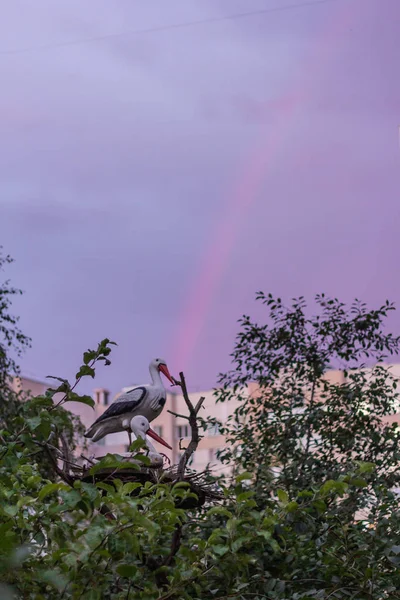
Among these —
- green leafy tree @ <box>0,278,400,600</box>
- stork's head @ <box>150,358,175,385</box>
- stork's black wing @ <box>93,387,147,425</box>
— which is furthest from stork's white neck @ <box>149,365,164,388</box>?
green leafy tree @ <box>0,278,400,600</box>

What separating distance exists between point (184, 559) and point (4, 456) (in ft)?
3.01

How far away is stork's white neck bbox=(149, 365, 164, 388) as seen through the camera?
20.8ft

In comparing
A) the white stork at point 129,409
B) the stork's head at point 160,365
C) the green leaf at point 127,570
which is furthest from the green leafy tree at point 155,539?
the stork's head at point 160,365

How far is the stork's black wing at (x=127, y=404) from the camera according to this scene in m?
6.06

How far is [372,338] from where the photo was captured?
10328mm

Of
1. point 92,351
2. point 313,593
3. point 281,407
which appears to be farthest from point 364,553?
point 281,407

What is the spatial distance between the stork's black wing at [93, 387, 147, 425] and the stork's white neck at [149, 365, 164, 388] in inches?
8.1

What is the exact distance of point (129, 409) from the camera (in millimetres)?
6078

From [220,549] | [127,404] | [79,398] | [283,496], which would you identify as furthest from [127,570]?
[127,404]

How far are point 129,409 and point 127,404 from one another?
0.04m

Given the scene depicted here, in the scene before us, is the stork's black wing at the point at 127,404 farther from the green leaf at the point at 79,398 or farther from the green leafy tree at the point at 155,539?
the green leaf at the point at 79,398

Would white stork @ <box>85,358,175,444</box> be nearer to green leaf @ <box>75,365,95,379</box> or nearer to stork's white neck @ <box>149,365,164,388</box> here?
stork's white neck @ <box>149,365,164,388</box>

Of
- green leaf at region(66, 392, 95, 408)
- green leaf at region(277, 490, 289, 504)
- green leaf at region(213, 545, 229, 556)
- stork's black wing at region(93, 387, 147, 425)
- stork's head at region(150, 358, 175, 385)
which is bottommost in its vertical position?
green leaf at region(213, 545, 229, 556)

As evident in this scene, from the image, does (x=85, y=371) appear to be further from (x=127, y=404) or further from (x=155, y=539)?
(x=127, y=404)
